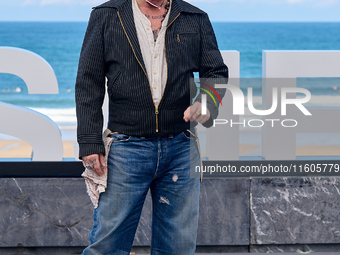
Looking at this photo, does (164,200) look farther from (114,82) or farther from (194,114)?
(114,82)

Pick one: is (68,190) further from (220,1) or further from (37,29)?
(37,29)

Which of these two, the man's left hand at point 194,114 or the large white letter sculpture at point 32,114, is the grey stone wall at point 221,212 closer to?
the large white letter sculpture at point 32,114

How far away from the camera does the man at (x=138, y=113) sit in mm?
2705

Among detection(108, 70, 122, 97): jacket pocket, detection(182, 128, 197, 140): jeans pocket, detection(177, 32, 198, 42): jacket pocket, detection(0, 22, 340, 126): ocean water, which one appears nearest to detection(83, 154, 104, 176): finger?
detection(108, 70, 122, 97): jacket pocket

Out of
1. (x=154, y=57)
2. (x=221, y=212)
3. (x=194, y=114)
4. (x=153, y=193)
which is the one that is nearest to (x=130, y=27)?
(x=154, y=57)

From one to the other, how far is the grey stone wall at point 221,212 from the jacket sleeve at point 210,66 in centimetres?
169

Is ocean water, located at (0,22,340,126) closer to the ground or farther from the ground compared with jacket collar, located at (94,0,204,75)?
closer to the ground

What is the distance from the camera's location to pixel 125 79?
2.70 metres

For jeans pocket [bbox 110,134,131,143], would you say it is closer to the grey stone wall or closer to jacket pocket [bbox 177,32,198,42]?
jacket pocket [bbox 177,32,198,42]

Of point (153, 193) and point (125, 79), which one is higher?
point (125, 79)

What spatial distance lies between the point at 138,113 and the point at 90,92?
264 millimetres

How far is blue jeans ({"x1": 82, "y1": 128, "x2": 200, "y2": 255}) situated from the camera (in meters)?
2.71

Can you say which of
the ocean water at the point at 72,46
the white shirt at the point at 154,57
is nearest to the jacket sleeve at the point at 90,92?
the white shirt at the point at 154,57

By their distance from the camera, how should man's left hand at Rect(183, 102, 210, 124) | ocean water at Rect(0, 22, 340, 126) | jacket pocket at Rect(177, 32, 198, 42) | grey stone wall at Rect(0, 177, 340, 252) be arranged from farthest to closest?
ocean water at Rect(0, 22, 340, 126)
grey stone wall at Rect(0, 177, 340, 252)
jacket pocket at Rect(177, 32, 198, 42)
man's left hand at Rect(183, 102, 210, 124)
